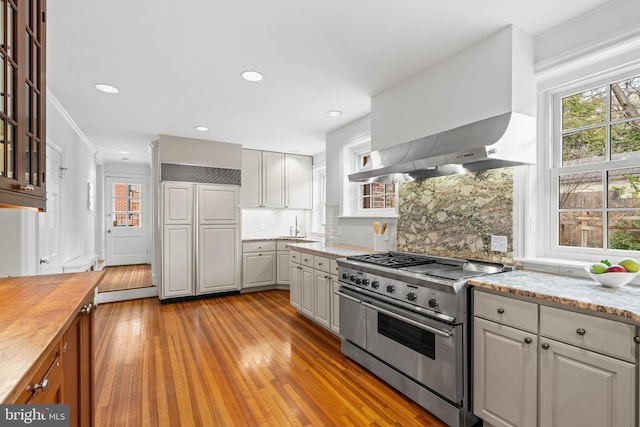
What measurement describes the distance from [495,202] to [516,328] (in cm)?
94

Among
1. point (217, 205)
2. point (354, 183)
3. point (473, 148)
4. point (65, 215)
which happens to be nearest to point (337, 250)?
point (354, 183)

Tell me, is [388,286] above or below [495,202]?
below

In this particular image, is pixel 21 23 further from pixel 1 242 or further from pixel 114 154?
pixel 114 154

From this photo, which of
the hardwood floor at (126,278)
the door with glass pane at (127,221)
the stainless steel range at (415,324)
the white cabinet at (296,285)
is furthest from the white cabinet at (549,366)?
the door with glass pane at (127,221)

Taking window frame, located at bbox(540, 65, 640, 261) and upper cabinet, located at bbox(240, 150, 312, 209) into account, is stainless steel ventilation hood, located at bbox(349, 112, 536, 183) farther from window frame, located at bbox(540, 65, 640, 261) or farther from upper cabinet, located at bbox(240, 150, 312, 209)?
upper cabinet, located at bbox(240, 150, 312, 209)

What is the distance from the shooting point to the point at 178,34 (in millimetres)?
2119

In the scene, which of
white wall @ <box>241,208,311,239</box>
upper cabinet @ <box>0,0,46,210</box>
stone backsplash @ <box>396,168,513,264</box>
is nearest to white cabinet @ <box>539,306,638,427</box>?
stone backsplash @ <box>396,168,513,264</box>

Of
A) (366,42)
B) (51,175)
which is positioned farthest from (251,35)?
(51,175)

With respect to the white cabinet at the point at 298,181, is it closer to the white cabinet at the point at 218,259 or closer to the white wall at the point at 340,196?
the white cabinet at the point at 218,259

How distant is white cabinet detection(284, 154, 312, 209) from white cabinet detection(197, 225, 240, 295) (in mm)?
1196

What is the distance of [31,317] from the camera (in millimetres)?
1173

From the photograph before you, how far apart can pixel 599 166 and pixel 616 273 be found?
0.73m

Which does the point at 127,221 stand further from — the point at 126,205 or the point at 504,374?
the point at 504,374

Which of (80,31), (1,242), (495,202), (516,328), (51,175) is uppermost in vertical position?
(80,31)
